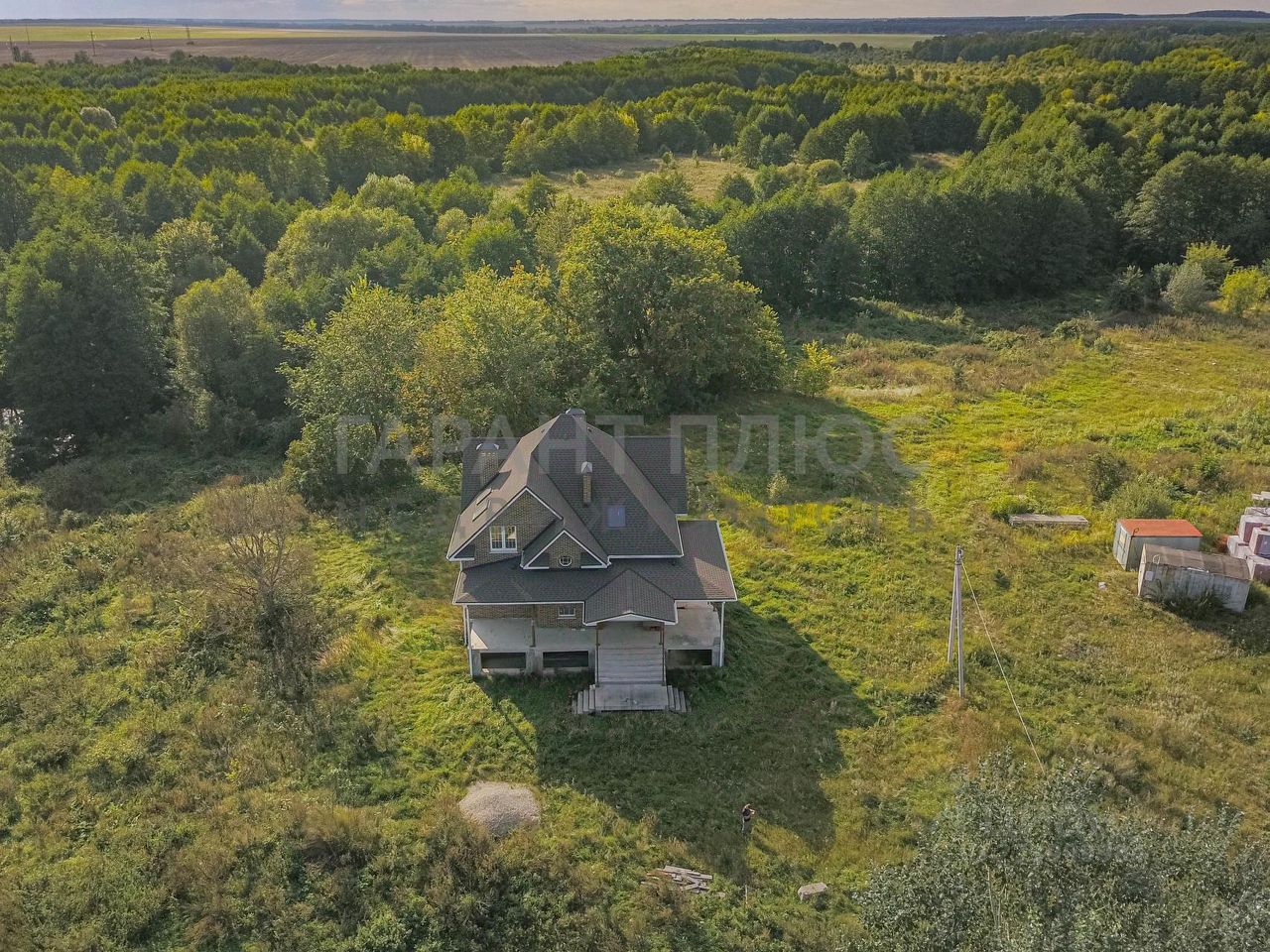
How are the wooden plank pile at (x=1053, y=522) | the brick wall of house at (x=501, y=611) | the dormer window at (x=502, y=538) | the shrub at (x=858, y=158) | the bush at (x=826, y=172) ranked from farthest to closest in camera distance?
the shrub at (x=858, y=158)
the bush at (x=826, y=172)
the wooden plank pile at (x=1053, y=522)
the brick wall of house at (x=501, y=611)
the dormer window at (x=502, y=538)

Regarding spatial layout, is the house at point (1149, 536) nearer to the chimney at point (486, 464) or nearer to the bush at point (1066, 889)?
the bush at point (1066, 889)

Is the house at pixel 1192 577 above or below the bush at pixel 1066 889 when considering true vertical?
below

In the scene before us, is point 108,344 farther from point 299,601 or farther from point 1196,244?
point 1196,244

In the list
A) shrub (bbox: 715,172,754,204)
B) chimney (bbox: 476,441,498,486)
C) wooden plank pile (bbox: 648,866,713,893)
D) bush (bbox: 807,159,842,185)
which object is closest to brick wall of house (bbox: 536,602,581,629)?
chimney (bbox: 476,441,498,486)

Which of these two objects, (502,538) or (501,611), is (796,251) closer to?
(502,538)

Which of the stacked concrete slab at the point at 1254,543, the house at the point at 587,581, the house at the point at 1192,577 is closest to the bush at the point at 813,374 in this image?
the house at the point at 1192,577

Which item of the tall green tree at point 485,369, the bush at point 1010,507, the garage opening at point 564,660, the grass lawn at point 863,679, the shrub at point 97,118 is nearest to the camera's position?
the grass lawn at point 863,679

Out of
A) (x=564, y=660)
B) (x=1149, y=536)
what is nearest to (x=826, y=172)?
(x=1149, y=536)
